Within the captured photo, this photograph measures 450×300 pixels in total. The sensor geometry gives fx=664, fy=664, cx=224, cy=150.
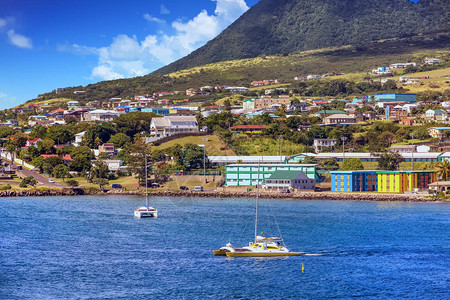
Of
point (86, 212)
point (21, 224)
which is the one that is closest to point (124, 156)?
point (86, 212)

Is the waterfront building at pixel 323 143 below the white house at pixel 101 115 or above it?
below

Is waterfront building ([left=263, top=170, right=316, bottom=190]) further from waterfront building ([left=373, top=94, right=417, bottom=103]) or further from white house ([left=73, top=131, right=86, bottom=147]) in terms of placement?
waterfront building ([left=373, top=94, right=417, bottom=103])

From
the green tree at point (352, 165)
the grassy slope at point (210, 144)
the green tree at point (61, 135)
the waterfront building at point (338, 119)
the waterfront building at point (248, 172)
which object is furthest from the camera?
the waterfront building at point (338, 119)

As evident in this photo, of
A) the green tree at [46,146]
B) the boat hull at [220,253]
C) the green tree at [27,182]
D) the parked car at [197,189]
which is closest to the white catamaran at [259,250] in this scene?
the boat hull at [220,253]

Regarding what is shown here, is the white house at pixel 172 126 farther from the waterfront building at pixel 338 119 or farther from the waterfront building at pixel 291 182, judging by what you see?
the waterfront building at pixel 291 182

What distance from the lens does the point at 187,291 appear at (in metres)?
37.5

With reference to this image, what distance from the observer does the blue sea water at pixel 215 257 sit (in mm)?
38156

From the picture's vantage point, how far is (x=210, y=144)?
117875 mm

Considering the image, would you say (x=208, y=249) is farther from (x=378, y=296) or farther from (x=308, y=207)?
(x=308, y=207)

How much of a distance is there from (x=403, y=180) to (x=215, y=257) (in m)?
54.1

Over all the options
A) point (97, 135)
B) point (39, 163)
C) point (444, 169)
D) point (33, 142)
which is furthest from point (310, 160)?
point (33, 142)

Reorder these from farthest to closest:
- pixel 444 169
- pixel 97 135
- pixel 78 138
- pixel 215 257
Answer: pixel 78 138 → pixel 97 135 → pixel 444 169 → pixel 215 257

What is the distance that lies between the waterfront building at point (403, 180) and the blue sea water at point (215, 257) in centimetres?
1596

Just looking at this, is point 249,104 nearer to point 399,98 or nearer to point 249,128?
point 399,98
